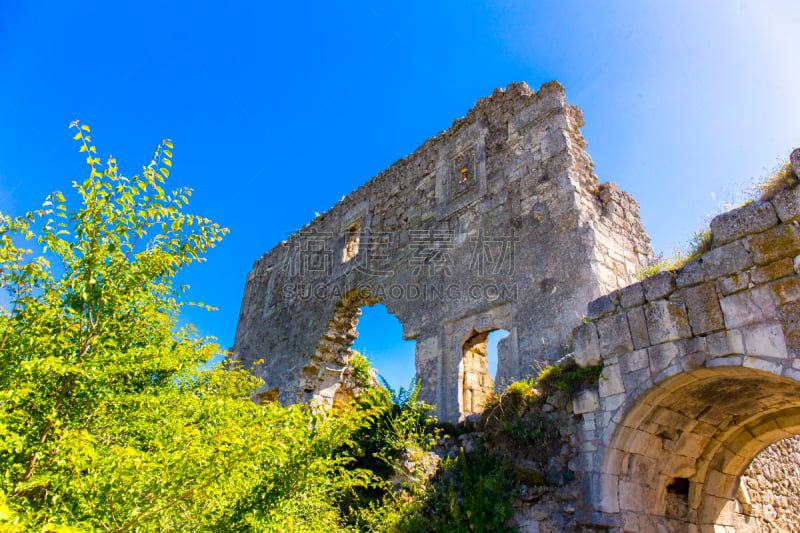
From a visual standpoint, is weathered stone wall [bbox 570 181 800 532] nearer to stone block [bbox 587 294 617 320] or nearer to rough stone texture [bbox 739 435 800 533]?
stone block [bbox 587 294 617 320]

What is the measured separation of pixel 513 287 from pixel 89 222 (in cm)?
542

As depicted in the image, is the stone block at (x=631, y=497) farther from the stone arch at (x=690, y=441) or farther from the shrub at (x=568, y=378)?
the shrub at (x=568, y=378)

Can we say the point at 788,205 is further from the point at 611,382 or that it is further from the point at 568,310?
the point at 568,310

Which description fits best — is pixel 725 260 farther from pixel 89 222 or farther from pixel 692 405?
pixel 89 222

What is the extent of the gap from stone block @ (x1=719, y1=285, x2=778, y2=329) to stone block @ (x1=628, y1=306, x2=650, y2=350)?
0.63 meters

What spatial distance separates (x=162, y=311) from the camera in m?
4.05

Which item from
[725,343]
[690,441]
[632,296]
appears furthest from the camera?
[690,441]

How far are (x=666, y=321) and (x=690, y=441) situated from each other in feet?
4.52

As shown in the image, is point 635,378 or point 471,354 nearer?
Answer: point 635,378

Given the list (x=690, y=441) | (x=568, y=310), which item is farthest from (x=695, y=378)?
(x=568, y=310)

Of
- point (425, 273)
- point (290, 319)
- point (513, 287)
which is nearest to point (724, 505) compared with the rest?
point (513, 287)

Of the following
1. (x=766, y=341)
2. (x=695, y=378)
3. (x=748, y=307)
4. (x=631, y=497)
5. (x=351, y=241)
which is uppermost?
(x=351, y=241)

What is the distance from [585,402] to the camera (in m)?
4.55

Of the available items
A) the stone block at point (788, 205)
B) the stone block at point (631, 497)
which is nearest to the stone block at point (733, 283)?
the stone block at point (788, 205)
